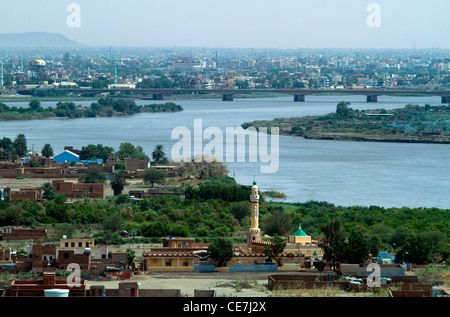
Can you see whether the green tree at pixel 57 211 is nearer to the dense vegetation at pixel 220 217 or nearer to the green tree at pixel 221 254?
the dense vegetation at pixel 220 217

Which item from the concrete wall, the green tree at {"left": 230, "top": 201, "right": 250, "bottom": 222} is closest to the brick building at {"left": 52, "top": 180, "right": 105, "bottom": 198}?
the green tree at {"left": 230, "top": 201, "right": 250, "bottom": 222}

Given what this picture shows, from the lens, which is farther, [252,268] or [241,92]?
[241,92]

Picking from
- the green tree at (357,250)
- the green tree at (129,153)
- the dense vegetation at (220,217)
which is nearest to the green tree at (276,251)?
the green tree at (357,250)

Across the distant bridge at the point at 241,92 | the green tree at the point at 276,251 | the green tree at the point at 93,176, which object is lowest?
the distant bridge at the point at 241,92

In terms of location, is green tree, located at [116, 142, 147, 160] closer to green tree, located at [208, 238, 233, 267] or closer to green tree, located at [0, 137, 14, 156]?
green tree, located at [0, 137, 14, 156]

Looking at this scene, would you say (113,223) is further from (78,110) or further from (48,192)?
(78,110)

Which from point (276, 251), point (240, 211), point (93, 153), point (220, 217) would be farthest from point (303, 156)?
point (276, 251)
